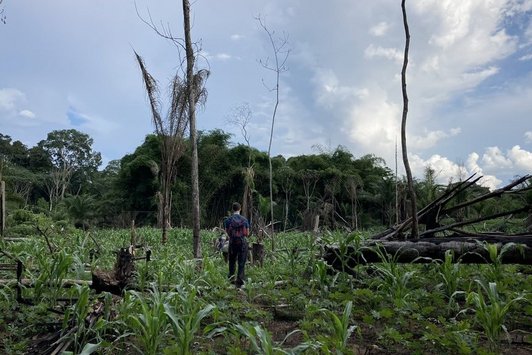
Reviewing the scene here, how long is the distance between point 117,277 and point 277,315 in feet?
4.89

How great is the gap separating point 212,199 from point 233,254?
22585 millimetres

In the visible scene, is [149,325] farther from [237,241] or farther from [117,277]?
[237,241]

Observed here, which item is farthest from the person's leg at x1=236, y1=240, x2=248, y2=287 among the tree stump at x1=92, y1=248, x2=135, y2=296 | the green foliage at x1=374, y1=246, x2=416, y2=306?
the green foliage at x1=374, y1=246, x2=416, y2=306

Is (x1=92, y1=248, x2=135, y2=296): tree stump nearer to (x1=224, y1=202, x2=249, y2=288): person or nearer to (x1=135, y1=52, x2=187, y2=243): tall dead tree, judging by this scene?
(x1=224, y1=202, x2=249, y2=288): person

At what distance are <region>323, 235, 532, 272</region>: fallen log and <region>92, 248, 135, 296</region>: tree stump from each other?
2.01m

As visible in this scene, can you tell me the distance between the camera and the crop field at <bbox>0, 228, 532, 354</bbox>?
9.18 ft

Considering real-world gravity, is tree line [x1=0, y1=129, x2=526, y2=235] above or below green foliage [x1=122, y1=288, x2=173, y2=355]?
above

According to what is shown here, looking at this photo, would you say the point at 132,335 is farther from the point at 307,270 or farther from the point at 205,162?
the point at 205,162

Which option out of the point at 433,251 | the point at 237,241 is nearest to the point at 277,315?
the point at 433,251

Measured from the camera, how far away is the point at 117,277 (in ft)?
13.2

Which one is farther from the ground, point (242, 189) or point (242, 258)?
point (242, 189)

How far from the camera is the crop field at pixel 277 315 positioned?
2797 mm

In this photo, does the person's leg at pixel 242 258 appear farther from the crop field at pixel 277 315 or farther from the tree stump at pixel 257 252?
the tree stump at pixel 257 252

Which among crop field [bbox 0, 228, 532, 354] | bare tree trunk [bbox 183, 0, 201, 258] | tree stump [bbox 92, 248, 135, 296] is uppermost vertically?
bare tree trunk [bbox 183, 0, 201, 258]
